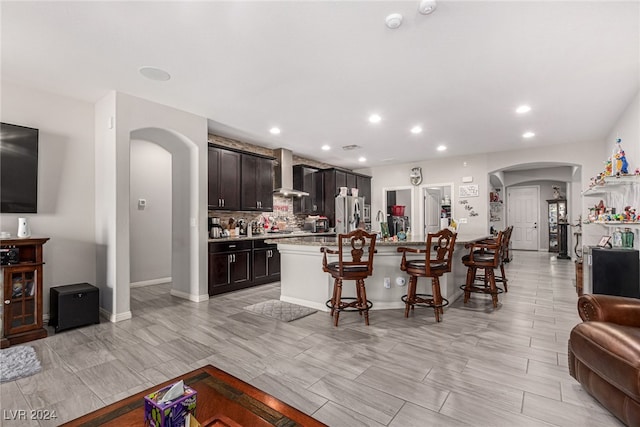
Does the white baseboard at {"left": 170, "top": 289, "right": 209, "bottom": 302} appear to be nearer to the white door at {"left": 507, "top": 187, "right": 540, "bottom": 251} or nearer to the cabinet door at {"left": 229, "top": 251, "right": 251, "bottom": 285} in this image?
the cabinet door at {"left": 229, "top": 251, "right": 251, "bottom": 285}

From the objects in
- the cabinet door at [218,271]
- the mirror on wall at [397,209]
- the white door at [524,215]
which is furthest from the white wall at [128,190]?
the white door at [524,215]

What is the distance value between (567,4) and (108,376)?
14.3ft

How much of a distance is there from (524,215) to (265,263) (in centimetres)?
987

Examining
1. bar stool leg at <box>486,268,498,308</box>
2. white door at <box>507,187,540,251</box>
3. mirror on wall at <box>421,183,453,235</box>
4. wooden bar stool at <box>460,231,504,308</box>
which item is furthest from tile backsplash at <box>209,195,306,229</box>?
white door at <box>507,187,540,251</box>

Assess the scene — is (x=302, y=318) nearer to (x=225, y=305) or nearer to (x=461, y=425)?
(x=225, y=305)

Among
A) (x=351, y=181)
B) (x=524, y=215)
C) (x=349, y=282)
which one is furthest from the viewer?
(x=524, y=215)

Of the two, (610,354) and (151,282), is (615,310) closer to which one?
(610,354)

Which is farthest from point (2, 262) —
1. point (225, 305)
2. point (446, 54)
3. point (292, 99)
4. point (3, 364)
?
point (446, 54)

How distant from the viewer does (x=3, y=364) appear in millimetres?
2541

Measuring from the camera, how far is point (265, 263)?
5699mm

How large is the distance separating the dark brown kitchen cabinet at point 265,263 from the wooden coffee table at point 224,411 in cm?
411

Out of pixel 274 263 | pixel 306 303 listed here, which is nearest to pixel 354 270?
pixel 306 303

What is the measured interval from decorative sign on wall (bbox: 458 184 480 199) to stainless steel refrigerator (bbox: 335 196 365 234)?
2543 mm

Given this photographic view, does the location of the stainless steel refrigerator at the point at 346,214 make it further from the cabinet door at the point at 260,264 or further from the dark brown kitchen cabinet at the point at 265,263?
the cabinet door at the point at 260,264
